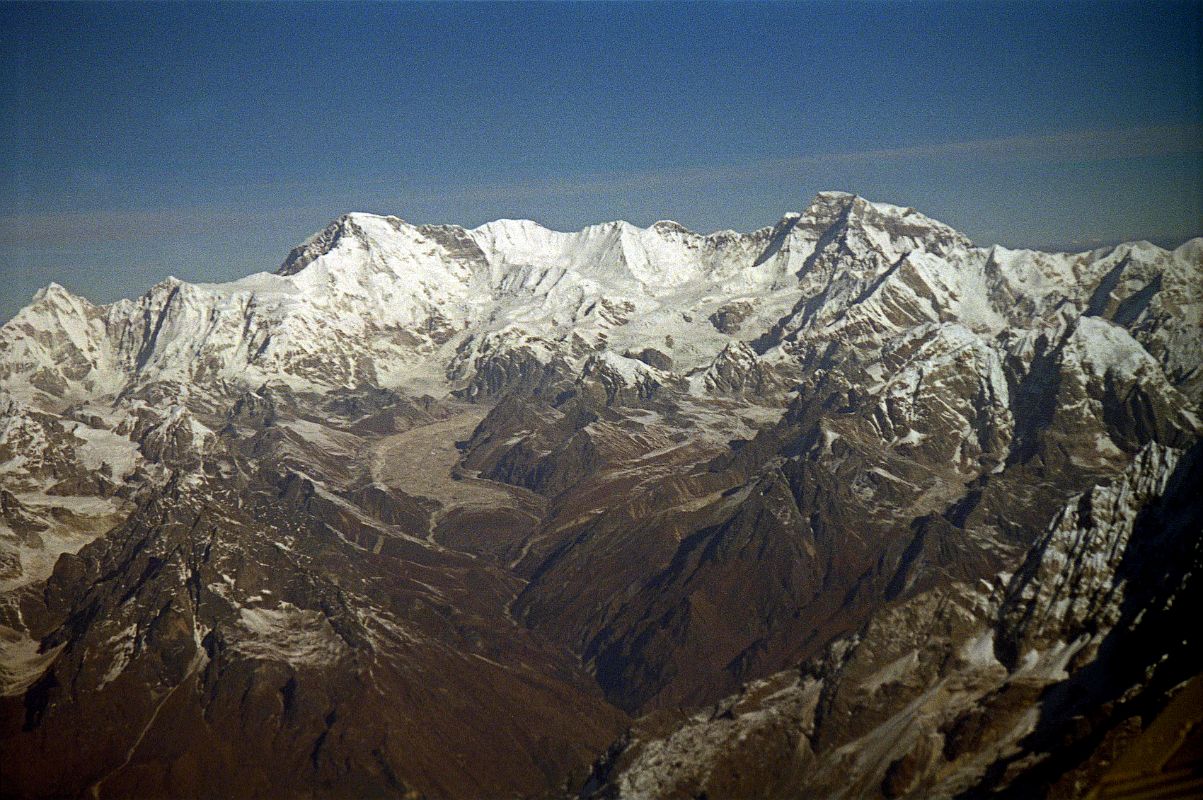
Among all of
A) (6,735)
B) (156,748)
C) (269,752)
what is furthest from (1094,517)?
(6,735)

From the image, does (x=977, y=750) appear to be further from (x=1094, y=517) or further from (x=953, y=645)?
(x=1094, y=517)

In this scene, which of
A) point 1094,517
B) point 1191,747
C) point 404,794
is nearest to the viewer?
point 1191,747

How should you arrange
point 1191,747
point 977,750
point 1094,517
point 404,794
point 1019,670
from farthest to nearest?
point 404,794, point 1094,517, point 1019,670, point 977,750, point 1191,747


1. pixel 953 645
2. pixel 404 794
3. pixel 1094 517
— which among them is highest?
pixel 1094 517

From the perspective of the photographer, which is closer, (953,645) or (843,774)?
(843,774)

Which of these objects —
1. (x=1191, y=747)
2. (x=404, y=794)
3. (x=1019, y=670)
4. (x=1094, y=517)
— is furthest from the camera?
(x=404, y=794)

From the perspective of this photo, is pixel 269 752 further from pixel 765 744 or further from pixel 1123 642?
pixel 1123 642

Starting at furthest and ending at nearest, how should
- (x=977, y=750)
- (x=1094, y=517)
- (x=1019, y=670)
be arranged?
1. (x=1094, y=517)
2. (x=1019, y=670)
3. (x=977, y=750)

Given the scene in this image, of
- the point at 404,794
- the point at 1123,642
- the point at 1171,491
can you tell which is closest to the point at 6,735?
the point at 404,794

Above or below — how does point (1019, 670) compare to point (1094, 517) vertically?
below
